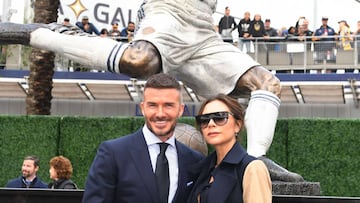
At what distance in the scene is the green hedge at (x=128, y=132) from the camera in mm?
12031

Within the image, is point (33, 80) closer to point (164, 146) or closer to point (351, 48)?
point (351, 48)

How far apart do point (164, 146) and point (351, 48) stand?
51.8 feet

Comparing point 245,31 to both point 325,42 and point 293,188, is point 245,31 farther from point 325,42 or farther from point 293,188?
point 293,188

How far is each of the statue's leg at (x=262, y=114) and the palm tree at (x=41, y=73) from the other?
1149cm

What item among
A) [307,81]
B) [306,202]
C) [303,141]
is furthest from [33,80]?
[306,202]

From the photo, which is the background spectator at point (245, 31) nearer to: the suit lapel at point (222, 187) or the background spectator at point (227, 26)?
the background spectator at point (227, 26)

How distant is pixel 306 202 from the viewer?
11.3ft

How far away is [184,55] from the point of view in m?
4.33

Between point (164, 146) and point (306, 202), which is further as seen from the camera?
point (306, 202)

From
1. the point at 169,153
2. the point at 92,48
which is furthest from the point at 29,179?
the point at 169,153

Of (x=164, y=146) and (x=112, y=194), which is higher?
(x=164, y=146)

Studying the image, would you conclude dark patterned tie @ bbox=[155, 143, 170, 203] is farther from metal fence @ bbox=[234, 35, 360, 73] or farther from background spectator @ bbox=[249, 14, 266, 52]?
background spectator @ bbox=[249, 14, 266, 52]

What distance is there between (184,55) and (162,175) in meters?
1.60

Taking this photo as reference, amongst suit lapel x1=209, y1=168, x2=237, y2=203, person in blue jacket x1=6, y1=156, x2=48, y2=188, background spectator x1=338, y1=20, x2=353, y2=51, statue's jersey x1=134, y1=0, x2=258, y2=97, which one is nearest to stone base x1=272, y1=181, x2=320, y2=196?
statue's jersey x1=134, y1=0, x2=258, y2=97
